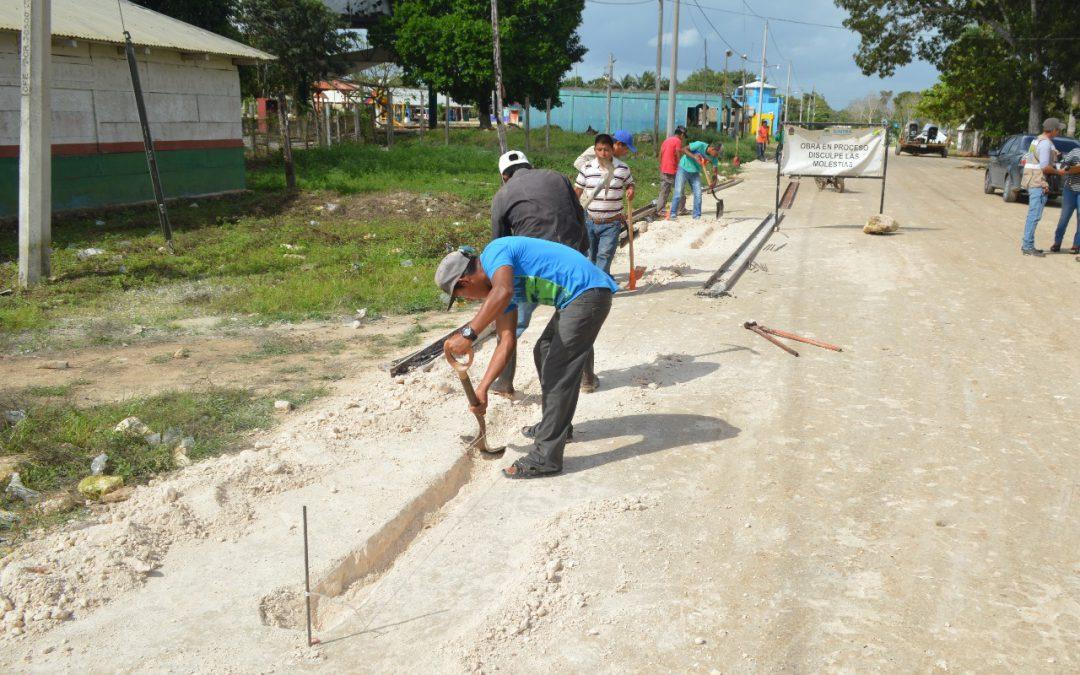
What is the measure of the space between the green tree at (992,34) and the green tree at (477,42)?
12.2 m

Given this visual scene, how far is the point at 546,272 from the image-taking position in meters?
4.53

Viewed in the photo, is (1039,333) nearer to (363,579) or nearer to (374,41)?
(363,579)

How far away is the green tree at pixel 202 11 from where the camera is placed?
24938 millimetres

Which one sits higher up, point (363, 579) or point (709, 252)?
point (709, 252)

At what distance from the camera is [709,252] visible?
40.4 ft

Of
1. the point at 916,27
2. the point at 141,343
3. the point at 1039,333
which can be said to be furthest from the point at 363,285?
the point at 916,27

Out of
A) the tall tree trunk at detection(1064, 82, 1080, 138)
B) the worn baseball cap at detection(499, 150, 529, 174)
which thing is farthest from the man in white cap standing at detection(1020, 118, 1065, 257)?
the tall tree trunk at detection(1064, 82, 1080, 138)

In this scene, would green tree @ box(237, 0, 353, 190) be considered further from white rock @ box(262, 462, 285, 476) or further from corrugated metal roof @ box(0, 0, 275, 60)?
white rock @ box(262, 462, 285, 476)

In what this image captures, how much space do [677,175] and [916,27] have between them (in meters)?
25.0

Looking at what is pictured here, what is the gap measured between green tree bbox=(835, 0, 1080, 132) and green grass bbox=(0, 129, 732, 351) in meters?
19.6

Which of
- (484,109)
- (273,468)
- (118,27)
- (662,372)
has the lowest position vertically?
(273,468)

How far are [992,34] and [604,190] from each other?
111 ft

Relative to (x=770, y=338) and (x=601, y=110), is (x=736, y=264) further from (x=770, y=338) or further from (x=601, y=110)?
(x=601, y=110)

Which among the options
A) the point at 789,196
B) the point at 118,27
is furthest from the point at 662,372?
the point at 789,196
